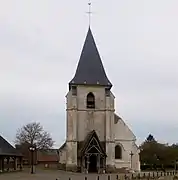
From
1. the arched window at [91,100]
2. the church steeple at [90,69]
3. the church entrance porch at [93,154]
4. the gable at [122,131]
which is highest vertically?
the church steeple at [90,69]

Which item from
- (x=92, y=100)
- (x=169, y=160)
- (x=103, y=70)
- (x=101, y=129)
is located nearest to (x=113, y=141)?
(x=101, y=129)

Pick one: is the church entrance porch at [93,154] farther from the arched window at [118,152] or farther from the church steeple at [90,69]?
the church steeple at [90,69]

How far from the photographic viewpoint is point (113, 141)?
64.6 meters

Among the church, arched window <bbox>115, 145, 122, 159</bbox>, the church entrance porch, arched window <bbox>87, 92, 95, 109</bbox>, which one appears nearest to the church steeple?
the church

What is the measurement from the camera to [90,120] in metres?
65.4

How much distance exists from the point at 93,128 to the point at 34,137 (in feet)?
84.8

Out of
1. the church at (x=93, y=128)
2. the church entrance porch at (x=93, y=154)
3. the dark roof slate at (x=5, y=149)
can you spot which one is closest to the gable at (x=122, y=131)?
the church at (x=93, y=128)

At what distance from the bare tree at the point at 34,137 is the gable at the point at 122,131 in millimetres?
24639

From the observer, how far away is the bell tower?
63.4 m

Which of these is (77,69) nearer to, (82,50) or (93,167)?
(82,50)

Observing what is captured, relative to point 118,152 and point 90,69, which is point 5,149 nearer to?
point 118,152

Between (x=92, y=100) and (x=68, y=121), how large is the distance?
4866 mm

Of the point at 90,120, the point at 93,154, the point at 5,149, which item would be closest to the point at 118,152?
the point at 93,154

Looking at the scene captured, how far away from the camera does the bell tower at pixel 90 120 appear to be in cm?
6338
